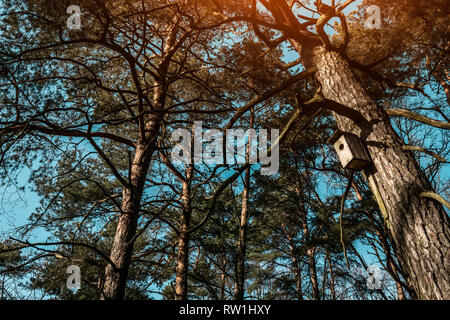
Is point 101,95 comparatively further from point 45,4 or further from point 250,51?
point 250,51

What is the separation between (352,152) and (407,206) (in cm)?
48

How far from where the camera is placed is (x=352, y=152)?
6.31 ft

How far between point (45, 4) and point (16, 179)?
8.60 feet

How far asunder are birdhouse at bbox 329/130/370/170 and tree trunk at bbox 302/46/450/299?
0.06m

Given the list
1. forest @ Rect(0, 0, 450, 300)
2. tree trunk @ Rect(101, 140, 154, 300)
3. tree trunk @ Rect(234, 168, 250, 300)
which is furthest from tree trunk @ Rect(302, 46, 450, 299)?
tree trunk @ Rect(234, 168, 250, 300)

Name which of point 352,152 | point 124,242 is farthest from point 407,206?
point 124,242

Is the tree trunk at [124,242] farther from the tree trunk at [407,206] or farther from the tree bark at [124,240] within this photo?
the tree trunk at [407,206]

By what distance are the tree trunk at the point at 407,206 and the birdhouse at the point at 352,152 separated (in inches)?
2.4

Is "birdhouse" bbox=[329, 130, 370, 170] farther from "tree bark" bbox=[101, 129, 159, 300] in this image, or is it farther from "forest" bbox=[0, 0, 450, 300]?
"tree bark" bbox=[101, 129, 159, 300]

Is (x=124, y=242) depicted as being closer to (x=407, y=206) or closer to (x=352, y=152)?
(x=352, y=152)

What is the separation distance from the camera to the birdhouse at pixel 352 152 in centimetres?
193
